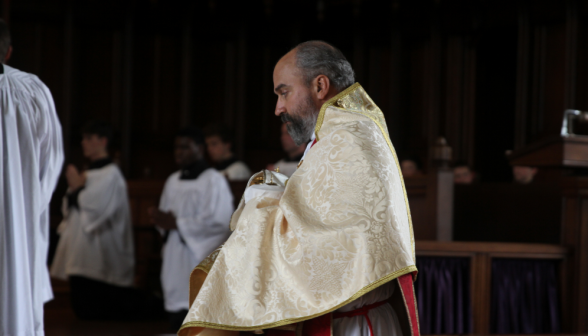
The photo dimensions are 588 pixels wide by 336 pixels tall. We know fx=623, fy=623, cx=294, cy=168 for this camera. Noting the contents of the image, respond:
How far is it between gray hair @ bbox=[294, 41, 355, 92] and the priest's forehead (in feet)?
0.05

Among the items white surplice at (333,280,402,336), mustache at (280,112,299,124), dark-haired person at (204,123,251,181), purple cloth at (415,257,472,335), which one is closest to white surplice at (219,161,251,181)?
dark-haired person at (204,123,251,181)

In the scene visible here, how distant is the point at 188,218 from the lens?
530cm

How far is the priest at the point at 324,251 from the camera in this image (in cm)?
175

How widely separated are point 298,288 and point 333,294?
0.33 ft

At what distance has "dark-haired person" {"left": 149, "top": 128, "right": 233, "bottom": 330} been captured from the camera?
5250mm

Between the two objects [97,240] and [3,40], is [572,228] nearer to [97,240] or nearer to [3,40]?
[3,40]

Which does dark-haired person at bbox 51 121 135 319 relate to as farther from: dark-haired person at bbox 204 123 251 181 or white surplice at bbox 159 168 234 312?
dark-haired person at bbox 204 123 251 181

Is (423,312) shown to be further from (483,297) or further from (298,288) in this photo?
(298,288)

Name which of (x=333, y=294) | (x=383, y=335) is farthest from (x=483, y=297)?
(x=333, y=294)

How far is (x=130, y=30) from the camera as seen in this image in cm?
893

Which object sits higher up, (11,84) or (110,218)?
(11,84)

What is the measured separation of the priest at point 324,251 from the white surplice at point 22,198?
128 centimetres

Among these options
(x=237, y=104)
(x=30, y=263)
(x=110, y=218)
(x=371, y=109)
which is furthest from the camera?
(x=237, y=104)

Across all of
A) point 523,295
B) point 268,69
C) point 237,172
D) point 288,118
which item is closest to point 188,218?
point 237,172
